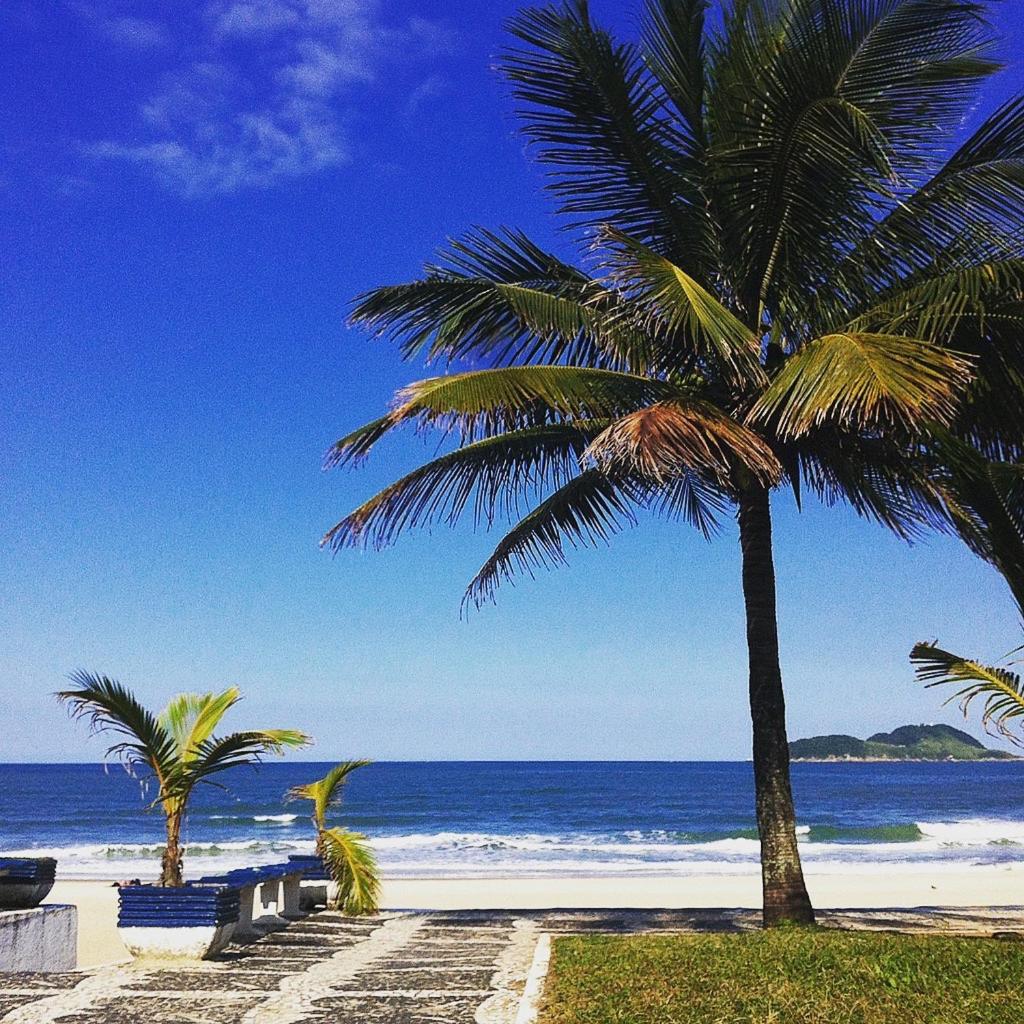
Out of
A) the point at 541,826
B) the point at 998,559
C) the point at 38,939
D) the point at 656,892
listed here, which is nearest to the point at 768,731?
the point at 998,559

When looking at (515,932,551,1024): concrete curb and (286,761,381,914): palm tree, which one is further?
(286,761,381,914): palm tree

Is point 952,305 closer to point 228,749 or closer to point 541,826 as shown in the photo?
point 228,749

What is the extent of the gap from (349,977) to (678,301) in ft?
18.5

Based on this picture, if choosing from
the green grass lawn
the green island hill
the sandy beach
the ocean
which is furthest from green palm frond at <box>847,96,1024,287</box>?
the green island hill

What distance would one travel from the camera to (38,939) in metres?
9.27

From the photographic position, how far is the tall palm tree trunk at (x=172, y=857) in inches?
344

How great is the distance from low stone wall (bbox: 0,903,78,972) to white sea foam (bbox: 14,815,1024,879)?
15737mm

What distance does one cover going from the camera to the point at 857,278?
8.98 m

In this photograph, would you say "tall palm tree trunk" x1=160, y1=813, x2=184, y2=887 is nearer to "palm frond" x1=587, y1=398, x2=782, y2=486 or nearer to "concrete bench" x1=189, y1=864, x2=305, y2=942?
"concrete bench" x1=189, y1=864, x2=305, y2=942

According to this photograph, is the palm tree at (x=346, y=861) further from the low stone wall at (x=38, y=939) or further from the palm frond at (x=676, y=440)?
the palm frond at (x=676, y=440)

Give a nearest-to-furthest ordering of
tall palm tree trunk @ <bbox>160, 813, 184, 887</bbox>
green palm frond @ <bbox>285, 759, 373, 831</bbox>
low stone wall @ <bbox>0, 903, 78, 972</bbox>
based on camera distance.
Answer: tall palm tree trunk @ <bbox>160, 813, 184, 887</bbox>, low stone wall @ <bbox>0, 903, 78, 972</bbox>, green palm frond @ <bbox>285, 759, 373, 831</bbox>

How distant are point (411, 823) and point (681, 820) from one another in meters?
12.3

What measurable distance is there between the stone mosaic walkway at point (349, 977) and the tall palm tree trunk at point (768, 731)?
165 centimetres

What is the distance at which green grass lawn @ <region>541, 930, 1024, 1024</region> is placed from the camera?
5.63m
